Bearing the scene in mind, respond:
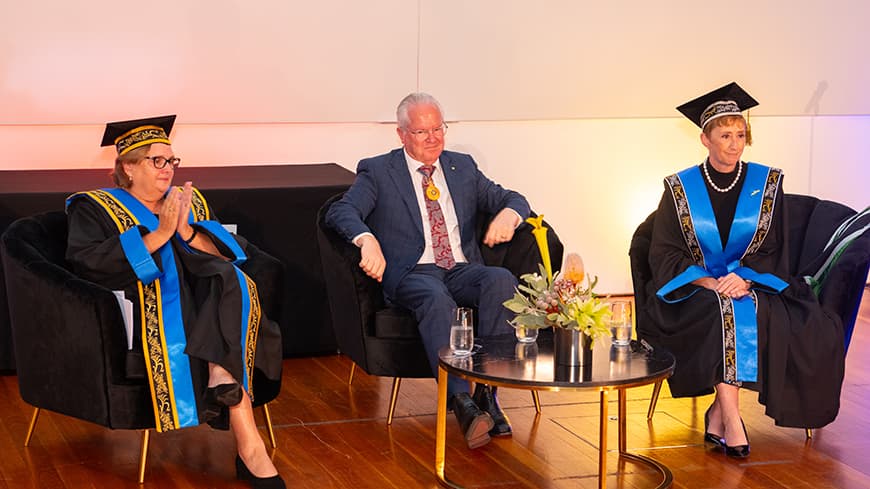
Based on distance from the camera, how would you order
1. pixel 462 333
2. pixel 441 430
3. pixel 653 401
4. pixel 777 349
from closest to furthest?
1. pixel 462 333
2. pixel 441 430
3. pixel 777 349
4. pixel 653 401

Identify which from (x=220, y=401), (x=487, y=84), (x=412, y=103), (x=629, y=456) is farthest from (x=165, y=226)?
(x=487, y=84)

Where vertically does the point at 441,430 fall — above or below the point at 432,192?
below

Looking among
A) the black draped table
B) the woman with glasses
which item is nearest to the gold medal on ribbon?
the black draped table

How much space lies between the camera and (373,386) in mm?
5273

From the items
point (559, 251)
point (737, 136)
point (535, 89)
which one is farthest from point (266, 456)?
point (535, 89)

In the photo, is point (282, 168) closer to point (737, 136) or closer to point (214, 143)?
point (214, 143)

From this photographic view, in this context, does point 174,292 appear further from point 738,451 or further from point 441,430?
point 738,451

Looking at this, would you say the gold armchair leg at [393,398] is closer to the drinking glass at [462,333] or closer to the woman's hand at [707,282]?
the drinking glass at [462,333]

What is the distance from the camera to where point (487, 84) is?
6551 mm

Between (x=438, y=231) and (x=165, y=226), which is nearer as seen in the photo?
(x=165, y=226)

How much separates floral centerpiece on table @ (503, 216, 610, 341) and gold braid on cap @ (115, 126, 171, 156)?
4.22ft

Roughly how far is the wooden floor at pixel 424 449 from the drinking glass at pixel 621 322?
0.45m

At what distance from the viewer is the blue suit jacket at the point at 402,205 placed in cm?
483

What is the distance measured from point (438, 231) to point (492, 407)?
708 millimetres
